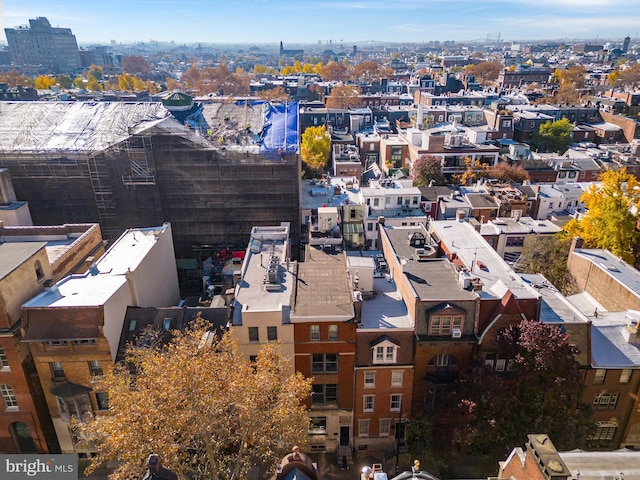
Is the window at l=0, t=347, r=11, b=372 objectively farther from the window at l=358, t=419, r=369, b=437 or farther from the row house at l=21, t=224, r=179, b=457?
the window at l=358, t=419, r=369, b=437

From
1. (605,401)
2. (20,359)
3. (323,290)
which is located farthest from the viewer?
(323,290)

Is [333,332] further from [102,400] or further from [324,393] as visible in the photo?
[102,400]

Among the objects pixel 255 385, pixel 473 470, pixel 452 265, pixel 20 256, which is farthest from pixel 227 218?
pixel 473 470

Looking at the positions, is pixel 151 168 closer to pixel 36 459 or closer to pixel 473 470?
pixel 36 459

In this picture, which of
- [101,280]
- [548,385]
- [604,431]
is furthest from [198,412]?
[604,431]

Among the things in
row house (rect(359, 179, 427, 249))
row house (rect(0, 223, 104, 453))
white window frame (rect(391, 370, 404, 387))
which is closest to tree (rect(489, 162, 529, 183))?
row house (rect(359, 179, 427, 249))

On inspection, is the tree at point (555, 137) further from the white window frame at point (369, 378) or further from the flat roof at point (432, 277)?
the white window frame at point (369, 378)
